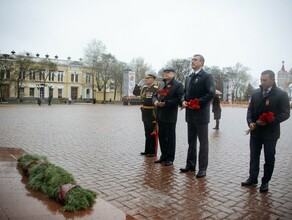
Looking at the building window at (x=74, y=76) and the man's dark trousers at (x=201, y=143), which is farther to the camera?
the building window at (x=74, y=76)

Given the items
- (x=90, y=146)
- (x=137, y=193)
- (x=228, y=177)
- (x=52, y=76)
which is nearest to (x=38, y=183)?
(x=137, y=193)

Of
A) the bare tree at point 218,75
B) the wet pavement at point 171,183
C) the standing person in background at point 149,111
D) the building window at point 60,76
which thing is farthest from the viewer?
the bare tree at point 218,75

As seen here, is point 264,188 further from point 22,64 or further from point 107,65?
point 107,65

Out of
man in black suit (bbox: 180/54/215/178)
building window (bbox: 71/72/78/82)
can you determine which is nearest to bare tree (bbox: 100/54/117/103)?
building window (bbox: 71/72/78/82)

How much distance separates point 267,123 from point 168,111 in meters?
2.33

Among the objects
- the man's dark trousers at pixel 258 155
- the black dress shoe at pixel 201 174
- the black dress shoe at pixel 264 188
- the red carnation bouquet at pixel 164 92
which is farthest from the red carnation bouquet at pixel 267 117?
the red carnation bouquet at pixel 164 92

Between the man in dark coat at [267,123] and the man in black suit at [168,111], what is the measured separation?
1790mm

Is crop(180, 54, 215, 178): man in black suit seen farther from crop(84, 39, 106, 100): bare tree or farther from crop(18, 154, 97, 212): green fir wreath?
crop(84, 39, 106, 100): bare tree

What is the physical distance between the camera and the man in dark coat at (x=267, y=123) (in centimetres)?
468

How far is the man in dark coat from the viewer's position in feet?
15.4

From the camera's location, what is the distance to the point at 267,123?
4.61 metres

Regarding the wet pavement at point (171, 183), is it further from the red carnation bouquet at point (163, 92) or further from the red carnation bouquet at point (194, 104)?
the red carnation bouquet at point (163, 92)

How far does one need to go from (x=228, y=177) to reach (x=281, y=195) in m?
1.12

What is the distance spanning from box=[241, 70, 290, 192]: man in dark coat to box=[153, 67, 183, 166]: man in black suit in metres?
1.79
